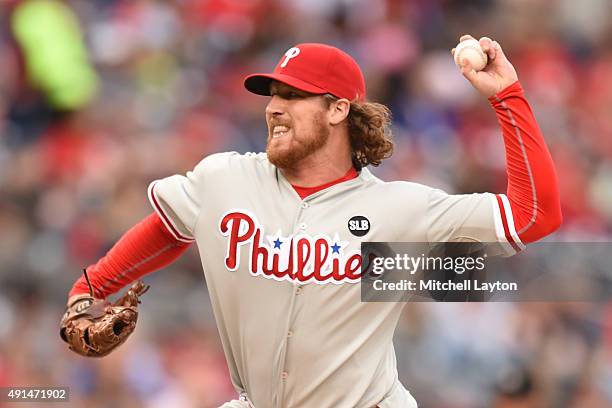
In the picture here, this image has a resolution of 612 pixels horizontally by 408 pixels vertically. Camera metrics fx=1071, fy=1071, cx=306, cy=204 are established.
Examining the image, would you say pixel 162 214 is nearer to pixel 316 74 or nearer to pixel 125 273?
pixel 125 273

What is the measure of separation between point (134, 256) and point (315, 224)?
2.06ft

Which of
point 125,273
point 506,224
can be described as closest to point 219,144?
point 125,273

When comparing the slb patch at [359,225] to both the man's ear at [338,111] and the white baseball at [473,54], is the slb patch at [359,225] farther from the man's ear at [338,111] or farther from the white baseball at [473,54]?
the white baseball at [473,54]

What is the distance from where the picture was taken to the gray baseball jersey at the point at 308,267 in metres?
3.09

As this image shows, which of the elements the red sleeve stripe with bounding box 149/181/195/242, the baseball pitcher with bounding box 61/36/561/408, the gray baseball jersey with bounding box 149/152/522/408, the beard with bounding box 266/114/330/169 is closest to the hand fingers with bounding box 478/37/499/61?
the baseball pitcher with bounding box 61/36/561/408

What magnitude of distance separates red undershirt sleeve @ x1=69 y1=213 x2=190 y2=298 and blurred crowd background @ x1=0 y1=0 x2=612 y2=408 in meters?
2.32

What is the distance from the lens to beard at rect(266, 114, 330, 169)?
3.16 meters

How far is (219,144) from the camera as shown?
660cm

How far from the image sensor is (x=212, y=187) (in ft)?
10.7

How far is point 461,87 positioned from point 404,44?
1.68 feet

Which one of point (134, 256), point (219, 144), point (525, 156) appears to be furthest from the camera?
point (219, 144)

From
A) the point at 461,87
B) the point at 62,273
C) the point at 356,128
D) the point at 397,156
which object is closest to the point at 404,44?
the point at 461,87

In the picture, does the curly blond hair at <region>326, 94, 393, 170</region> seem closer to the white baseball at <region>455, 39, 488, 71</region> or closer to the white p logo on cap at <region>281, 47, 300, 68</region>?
the white p logo on cap at <region>281, 47, 300, 68</region>

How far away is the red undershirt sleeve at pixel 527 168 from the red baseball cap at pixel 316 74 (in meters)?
0.50
